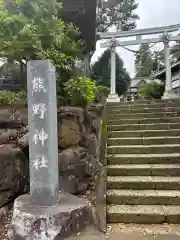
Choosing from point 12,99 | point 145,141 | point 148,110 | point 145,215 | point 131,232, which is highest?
point 12,99

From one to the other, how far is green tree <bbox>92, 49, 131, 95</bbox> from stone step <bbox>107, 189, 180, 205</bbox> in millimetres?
11851

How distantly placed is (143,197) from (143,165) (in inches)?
39.7

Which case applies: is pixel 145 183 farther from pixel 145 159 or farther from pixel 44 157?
pixel 44 157

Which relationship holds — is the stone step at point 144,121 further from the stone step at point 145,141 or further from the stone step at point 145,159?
the stone step at point 145,159

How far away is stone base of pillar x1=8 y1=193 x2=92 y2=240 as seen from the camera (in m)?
3.20

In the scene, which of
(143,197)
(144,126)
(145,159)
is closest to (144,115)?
(144,126)

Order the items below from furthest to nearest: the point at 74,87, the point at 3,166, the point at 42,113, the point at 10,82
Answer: the point at 10,82
the point at 74,87
the point at 3,166
the point at 42,113

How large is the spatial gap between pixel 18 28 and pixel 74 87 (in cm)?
146

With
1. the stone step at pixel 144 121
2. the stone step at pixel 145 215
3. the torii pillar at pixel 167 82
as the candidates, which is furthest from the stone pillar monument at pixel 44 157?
the torii pillar at pixel 167 82

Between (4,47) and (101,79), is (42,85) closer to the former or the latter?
→ (4,47)

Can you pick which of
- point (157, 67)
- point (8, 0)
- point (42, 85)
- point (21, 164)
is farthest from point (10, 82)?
point (157, 67)

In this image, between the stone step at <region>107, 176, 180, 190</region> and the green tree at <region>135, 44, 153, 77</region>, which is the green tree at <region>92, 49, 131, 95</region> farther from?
the green tree at <region>135, 44, 153, 77</region>

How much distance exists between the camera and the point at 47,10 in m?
5.15

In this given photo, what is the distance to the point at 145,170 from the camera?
17.0 ft
